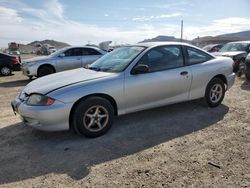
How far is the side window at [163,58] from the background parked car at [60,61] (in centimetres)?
701

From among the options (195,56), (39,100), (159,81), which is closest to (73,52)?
(195,56)

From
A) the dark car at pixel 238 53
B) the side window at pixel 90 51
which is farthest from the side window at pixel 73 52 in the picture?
the dark car at pixel 238 53

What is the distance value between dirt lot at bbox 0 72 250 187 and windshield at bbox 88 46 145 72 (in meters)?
1.09

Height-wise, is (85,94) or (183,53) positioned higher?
(183,53)

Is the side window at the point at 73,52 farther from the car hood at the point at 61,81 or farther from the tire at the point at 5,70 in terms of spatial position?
the car hood at the point at 61,81

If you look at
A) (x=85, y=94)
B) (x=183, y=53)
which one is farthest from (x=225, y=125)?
(x=85, y=94)

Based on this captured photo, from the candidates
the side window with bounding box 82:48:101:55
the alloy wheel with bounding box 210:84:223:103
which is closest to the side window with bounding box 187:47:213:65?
the alloy wheel with bounding box 210:84:223:103

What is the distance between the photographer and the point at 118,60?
5.20 metres

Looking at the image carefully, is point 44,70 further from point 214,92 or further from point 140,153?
point 140,153

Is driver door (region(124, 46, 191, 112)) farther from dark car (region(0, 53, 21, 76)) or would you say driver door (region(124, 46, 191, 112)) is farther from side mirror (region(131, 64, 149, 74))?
dark car (region(0, 53, 21, 76))

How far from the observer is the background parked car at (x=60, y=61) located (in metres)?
11.1

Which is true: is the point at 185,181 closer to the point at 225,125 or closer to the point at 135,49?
the point at 225,125

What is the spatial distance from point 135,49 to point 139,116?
1387mm

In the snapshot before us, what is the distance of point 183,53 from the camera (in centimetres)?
554
